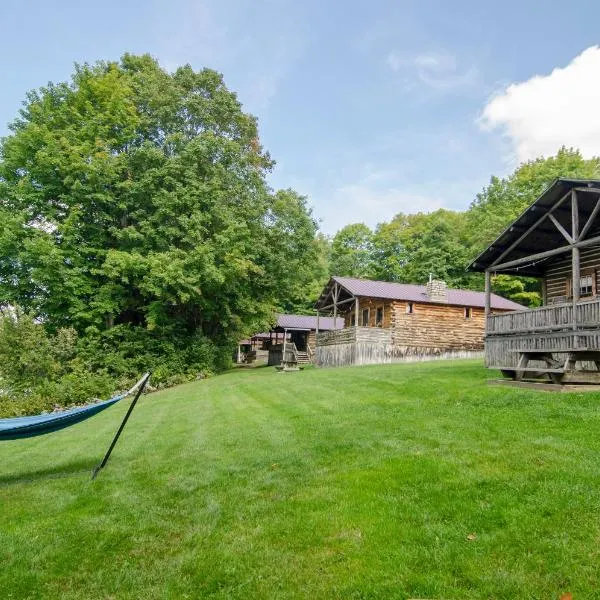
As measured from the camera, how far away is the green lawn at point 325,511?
351cm

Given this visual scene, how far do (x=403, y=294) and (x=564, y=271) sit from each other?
11.6 meters

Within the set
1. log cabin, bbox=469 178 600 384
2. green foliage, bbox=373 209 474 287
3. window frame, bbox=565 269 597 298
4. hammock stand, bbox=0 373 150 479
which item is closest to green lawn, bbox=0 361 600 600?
hammock stand, bbox=0 373 150 479

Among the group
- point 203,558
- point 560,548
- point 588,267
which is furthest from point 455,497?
point 588,267

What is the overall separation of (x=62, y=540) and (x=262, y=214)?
2780 centimetres

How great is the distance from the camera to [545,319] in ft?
43.3

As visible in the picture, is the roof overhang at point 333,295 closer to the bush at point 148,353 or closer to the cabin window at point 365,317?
the cabin window at point 365,317

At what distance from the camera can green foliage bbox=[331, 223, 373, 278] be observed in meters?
59.2

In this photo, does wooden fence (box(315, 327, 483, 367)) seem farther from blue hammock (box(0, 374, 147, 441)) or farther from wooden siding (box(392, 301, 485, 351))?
blue hammock (box(0, 374, 147, 441))

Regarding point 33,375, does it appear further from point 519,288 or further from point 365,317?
point 519,288

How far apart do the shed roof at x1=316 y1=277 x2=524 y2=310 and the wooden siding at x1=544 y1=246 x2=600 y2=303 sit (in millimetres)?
10150

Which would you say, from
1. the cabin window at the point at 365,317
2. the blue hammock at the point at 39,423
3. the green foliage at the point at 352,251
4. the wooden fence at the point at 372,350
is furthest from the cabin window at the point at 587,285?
the green foliage at the point at 352,251

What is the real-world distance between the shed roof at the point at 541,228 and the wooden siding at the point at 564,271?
409 mm

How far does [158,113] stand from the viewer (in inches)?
1109

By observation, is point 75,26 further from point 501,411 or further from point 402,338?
point 402,338
